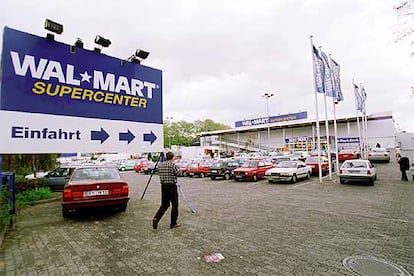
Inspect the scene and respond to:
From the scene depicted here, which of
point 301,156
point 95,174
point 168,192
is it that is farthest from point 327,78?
point 301,156

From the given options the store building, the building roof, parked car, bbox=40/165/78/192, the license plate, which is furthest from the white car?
the building roof

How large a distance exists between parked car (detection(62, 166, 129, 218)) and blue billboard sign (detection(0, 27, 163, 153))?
1.31m

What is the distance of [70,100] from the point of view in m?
5.08

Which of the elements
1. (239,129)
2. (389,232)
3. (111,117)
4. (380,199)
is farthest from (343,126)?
(111,117)

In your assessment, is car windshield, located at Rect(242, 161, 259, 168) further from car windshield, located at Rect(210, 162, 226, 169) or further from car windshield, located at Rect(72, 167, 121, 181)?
car windshield, located at Rect(72, 167, 121, 181)

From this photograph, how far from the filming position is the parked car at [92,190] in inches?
241

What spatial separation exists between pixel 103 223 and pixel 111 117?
2812 millimetres

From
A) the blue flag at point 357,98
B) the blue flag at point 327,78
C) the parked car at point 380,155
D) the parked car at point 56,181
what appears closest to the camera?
the parked car at point 56,181

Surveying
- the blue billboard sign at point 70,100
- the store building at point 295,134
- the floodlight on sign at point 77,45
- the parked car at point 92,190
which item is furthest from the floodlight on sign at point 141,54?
the store building at point 295,134

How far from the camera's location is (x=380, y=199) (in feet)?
29.9

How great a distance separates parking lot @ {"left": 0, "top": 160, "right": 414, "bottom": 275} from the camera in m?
3.76

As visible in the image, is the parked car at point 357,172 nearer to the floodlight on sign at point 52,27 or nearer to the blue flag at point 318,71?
the blue flag at point 318,71

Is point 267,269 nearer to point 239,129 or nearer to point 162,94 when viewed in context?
point 162,94

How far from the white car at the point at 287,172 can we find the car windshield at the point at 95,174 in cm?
996
